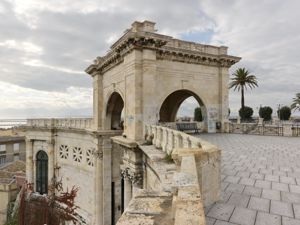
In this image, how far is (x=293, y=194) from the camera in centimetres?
470

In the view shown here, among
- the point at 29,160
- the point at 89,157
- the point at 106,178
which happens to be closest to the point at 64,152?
the point at 89,157

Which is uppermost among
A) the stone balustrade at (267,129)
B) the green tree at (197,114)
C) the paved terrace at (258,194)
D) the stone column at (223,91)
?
the stone column at (223,91)

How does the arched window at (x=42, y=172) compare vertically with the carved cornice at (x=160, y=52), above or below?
below

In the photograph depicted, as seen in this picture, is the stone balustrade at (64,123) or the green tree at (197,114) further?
the green tree at (197,114)

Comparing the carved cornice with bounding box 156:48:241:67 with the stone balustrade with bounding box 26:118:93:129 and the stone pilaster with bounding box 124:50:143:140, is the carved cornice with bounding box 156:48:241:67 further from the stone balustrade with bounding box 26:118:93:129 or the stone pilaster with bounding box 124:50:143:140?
the stone balustrade with bounding box 26:118:93:129

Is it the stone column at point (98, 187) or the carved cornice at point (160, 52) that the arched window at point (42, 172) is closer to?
the stone column at point (98, 187)

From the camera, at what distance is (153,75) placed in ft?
41.7

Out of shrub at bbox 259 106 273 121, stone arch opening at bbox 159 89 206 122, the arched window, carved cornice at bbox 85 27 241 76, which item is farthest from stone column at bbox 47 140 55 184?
shrub at bbox 259 106 273 121

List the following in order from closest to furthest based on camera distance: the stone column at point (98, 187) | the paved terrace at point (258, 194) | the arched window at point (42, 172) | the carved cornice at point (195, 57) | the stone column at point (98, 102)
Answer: the paved terrace at point (258, 194), the carved cornice at point (195, 57), the stone column at point (98, 187), the stone column at point (98, 102), the arched window at point (42, 172)

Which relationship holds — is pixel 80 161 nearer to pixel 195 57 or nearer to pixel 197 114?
pixel 195 57

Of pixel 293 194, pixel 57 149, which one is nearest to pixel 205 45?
pixel 293 194

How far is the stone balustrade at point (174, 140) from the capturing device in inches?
192

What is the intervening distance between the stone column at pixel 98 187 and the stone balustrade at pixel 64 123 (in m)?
4.06

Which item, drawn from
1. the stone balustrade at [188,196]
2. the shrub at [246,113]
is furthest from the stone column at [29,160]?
the stone balustrade at [188,196]
